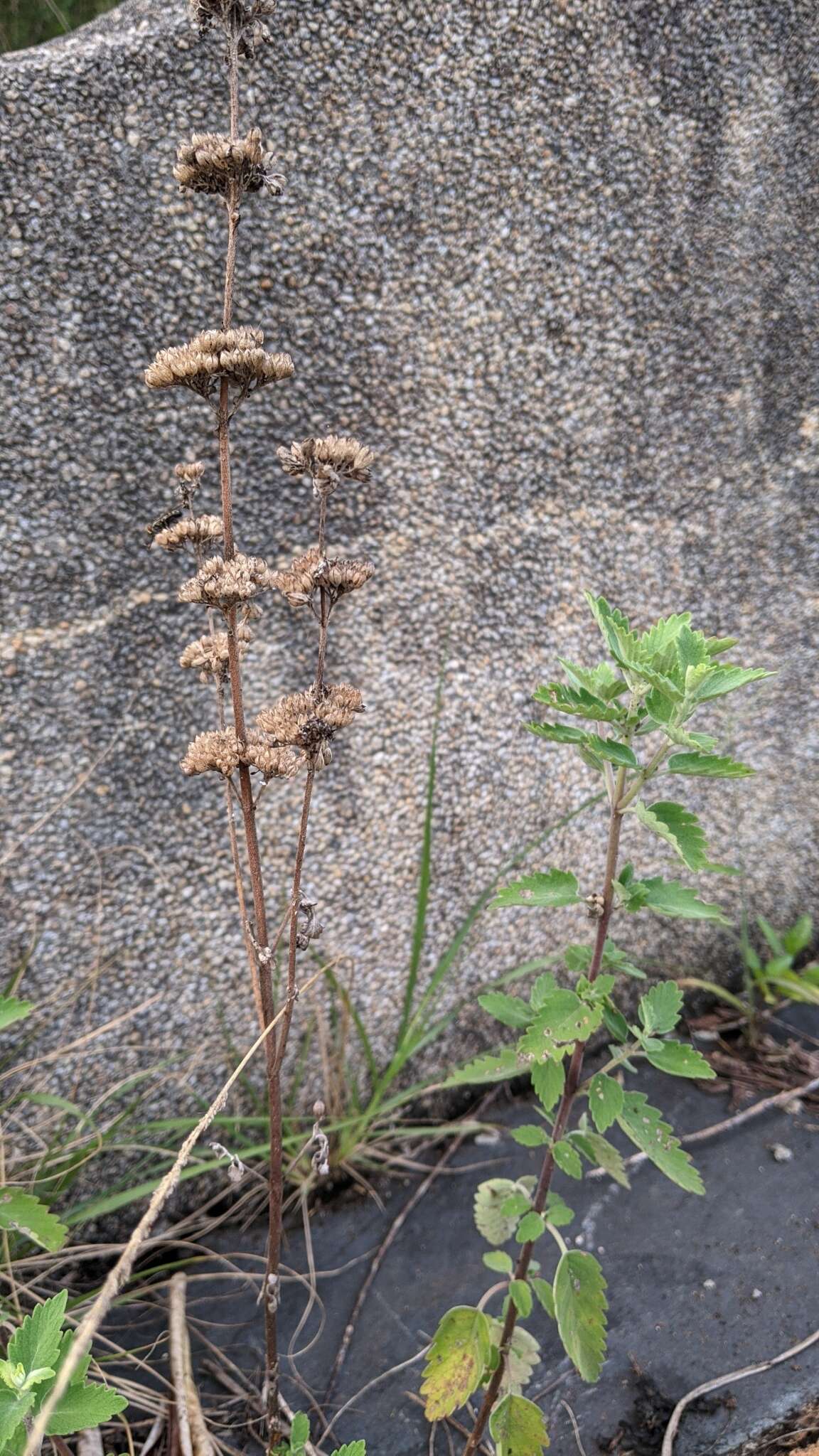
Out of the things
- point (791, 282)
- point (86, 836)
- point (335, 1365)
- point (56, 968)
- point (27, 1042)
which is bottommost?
point (335, 1365)

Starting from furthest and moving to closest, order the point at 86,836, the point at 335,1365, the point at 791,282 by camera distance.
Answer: the point at 791,282, the point at 86,836, the point at 335,1365

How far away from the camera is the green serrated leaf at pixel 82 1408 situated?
900 millimetres

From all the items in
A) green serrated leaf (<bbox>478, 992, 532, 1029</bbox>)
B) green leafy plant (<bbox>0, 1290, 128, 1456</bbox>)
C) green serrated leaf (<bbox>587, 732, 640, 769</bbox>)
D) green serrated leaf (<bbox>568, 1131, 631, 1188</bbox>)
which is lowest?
green leafy plant (<bbox>0, 1290, 128, 1456</bbox>)

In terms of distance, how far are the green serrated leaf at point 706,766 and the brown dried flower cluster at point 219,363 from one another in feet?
1.85

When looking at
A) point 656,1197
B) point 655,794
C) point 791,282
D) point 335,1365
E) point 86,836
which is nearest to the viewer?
point 335,1365

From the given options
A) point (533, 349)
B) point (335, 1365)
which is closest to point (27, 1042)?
point (335, 1365)

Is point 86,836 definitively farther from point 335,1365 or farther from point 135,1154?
point 335,1365

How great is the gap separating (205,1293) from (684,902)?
3.50 feet

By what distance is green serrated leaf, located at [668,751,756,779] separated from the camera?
98cm

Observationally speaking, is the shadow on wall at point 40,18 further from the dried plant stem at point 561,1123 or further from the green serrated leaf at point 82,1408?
the green serrated leaf at point 82,1408

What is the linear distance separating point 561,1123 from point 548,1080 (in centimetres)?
10

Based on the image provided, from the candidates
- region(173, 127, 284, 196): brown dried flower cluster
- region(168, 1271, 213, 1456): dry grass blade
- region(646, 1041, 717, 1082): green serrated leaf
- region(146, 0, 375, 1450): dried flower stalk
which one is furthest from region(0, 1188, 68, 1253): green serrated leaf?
region(173, 127, 284, 196): brown dried flower cluster

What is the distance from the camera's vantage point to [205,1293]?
5.12 feet

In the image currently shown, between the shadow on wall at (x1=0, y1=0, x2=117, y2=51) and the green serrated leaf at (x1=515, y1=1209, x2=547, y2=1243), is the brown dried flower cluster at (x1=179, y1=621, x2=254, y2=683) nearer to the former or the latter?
the green serrated leaf at (x1=515, y1=1209, x2=547, y2=1243)
